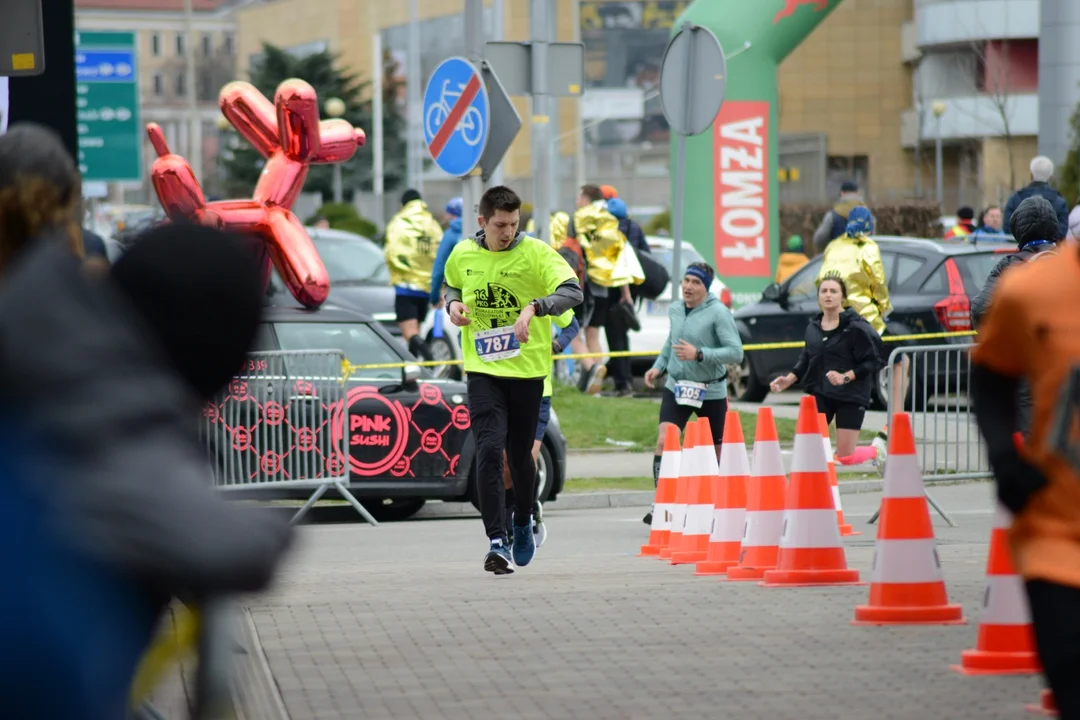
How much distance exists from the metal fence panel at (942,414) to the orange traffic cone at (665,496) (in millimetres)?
1932

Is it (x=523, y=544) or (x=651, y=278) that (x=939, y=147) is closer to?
(x=651, y=278)

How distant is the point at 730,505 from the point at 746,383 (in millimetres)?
11462

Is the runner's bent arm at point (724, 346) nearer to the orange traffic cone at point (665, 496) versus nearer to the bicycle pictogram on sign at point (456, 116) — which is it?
the orange traffic cone at point (665, 496)

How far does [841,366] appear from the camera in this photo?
13133 mm

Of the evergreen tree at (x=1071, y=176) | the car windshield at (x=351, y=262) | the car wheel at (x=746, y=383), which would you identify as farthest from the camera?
the car windshield at (x=351, y=262)

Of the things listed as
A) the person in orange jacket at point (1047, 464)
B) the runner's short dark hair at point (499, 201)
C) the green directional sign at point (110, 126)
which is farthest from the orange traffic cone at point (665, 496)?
the green directional sign at point (110, 126)

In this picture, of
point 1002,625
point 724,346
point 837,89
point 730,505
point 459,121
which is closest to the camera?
point 1002,625

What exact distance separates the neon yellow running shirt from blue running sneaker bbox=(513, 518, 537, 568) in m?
0.81

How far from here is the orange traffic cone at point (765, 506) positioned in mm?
9508

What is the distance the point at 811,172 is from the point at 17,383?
72461 millimetres

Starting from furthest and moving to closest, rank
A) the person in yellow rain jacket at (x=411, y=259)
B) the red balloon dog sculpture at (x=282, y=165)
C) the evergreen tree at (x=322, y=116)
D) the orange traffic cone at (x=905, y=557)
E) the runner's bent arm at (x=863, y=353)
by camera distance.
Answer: the evergreen tree at (x=322, y=116) < the person in yellow rain jacket at (x=411, y=259) < the red balloon dog sculpture at (x=282, y=165) < the runner's bent arm at (x=863, y=353) < the orange traffic cone at (x=905, y=557)

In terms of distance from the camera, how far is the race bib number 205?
10109mm

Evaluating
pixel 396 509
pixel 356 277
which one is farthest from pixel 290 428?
pixel 356 277

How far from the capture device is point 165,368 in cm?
258
